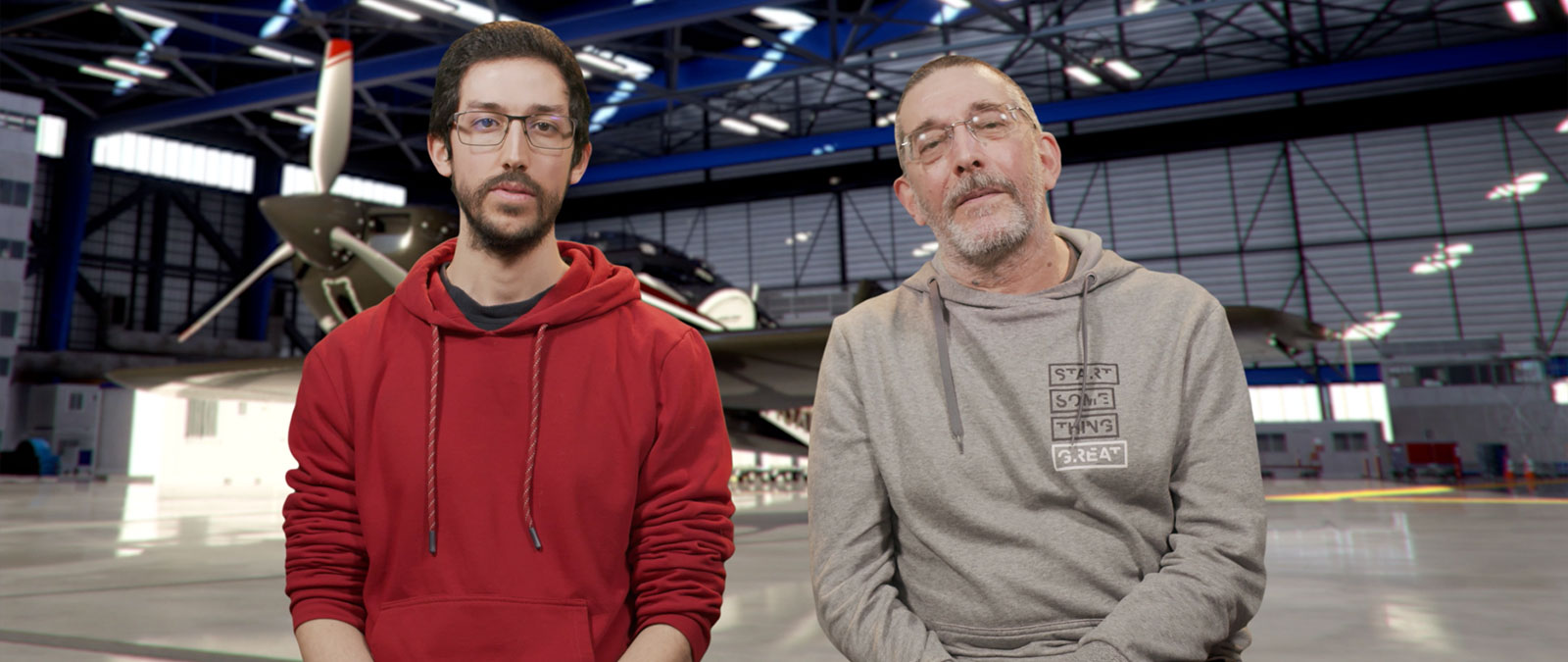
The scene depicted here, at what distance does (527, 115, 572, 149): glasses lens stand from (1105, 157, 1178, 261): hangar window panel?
74.5ft

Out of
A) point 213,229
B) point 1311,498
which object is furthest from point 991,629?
point 213,229

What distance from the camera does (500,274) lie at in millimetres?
1406

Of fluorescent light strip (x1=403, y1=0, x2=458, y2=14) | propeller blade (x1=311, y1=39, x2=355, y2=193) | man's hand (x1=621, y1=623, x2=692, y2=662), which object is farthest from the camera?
fluorescent light strip (x1=403, y1=0, x2=458, y2=14)

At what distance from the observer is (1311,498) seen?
10016 mm

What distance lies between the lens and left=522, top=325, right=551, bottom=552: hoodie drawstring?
1.29 m

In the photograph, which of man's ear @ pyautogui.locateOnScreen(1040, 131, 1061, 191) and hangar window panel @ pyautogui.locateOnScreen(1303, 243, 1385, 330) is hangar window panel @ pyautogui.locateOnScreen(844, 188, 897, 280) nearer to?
hangar window panel @ pyautogui.locateOnScreen(1303, 243, 1385, 330)

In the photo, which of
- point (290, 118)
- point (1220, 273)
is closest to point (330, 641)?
point (1220, 273)

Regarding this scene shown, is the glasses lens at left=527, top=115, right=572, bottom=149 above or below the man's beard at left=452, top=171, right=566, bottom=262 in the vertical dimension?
above

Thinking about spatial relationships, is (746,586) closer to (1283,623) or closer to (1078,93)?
(1283,623)

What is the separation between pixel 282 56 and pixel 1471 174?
2706 cm

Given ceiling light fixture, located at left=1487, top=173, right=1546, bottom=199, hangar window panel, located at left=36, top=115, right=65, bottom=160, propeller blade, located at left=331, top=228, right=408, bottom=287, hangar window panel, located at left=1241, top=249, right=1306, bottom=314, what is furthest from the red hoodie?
→ hangar window panel, located at left=36, top=115, right=65, bottom=160

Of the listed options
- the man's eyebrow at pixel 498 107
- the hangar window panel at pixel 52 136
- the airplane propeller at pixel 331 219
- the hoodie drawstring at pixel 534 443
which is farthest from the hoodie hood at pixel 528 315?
the hangar window panel at pixel 52 136

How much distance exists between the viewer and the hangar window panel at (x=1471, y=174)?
19641 millimetres

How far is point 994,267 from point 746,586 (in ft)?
9.00
